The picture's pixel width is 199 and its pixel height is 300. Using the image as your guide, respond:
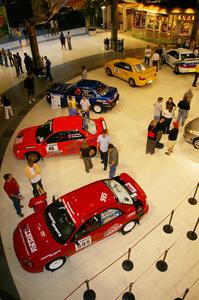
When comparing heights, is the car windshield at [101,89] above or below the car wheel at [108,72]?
above

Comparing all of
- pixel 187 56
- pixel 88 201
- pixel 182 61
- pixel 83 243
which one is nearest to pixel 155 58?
pixel 182 61

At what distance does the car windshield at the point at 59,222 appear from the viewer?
651 cm

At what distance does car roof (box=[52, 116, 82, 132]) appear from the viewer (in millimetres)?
9867

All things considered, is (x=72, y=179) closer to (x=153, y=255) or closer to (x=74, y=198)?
(x=74, y=198)

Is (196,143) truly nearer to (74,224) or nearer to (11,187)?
(74,224)

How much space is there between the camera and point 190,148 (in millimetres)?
10734

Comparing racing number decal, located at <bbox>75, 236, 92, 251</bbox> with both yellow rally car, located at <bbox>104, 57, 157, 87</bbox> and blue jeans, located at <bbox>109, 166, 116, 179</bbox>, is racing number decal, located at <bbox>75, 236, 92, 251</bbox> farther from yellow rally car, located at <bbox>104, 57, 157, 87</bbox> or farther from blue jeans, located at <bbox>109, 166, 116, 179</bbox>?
yellow rally car, located at <bbox>104, 57, 157, 87</bbox>

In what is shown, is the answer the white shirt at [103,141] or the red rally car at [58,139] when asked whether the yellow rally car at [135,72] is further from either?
the white shirt at [103,141]

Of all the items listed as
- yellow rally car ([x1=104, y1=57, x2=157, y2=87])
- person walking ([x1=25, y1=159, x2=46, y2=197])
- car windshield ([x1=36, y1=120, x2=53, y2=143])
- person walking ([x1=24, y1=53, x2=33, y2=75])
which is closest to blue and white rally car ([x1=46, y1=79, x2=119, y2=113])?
yellow rally car ([x1=104, y1=57, x2=157, y2=87])

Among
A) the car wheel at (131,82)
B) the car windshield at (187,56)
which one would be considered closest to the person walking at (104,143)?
the car wheel at (131,82)

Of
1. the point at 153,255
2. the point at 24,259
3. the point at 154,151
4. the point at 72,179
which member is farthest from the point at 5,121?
the point at 153,255

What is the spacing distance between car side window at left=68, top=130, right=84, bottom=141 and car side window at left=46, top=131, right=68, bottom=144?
0.15 metres

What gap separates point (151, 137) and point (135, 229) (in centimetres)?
364

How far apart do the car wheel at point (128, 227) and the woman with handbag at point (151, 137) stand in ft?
11.8
